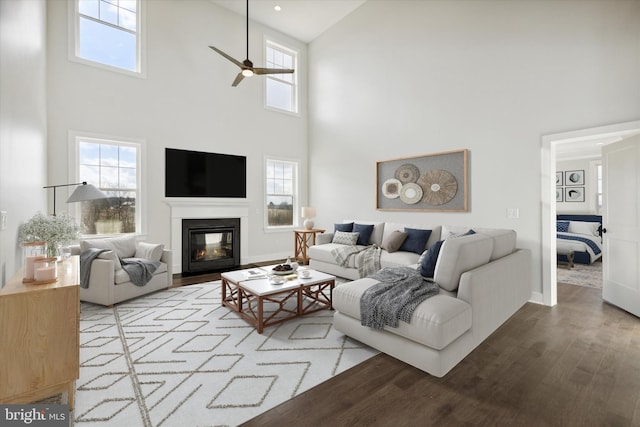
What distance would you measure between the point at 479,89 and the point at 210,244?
5.26 metres

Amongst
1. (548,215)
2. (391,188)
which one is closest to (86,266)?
(391,188)

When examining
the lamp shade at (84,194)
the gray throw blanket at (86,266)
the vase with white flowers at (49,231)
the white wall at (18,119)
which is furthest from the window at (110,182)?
the vase with white flowers at (49,231)

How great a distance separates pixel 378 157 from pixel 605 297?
Answer: 3.81m

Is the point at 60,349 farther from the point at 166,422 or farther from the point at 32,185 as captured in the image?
the point at 32,185

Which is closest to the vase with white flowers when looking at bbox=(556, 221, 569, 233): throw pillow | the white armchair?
the white armchair

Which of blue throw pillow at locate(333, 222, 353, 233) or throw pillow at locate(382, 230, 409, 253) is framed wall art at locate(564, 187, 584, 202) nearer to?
throw pillow at locate(382, 230, 409, 253)

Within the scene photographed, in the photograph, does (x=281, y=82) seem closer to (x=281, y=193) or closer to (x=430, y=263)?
(x=281, y=193)

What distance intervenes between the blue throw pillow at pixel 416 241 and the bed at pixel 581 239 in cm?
320

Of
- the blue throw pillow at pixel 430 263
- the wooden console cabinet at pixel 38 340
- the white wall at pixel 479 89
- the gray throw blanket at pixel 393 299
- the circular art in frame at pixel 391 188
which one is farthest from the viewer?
Result: the circular art in frame at pixel 391 188

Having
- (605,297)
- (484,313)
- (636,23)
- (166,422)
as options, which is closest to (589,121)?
(636,23)

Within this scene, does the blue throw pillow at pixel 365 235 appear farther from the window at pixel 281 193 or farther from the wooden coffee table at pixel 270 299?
the window at pixel 281 193

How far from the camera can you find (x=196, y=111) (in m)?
5.56

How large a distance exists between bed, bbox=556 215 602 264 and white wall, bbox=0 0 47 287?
24.6 ft

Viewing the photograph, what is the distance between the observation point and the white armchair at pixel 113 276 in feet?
11.3
